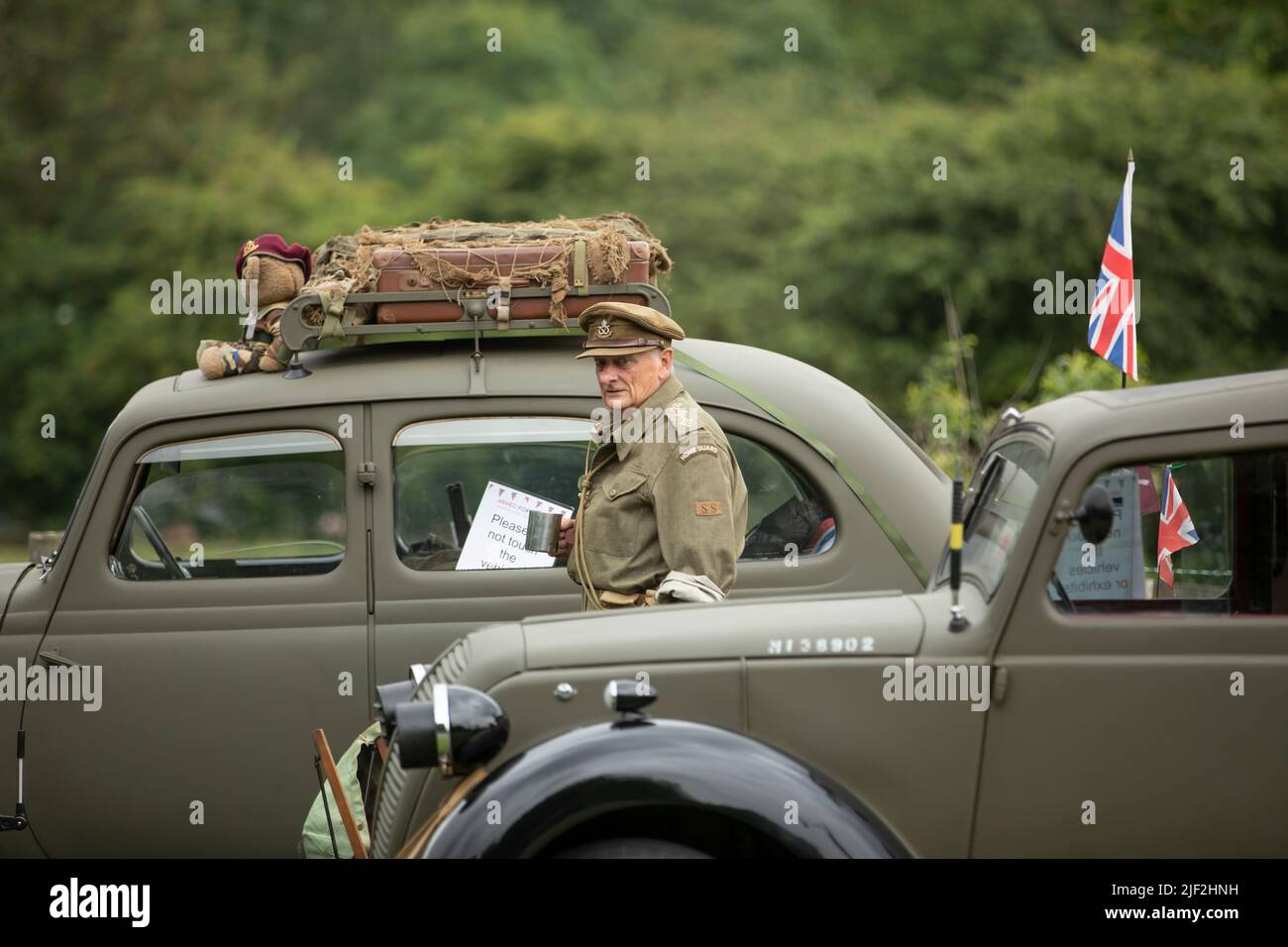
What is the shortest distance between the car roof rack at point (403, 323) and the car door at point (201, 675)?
0.27 meters

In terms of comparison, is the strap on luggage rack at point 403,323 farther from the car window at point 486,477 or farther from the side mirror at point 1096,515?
the side mirror at point 1096,515

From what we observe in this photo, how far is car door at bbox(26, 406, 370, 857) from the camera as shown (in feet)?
15.9

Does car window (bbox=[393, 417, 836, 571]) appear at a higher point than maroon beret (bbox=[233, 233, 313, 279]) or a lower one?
lower

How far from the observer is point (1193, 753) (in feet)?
11.0

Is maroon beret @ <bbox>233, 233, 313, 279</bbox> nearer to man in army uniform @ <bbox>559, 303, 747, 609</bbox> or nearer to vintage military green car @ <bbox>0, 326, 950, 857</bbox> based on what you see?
→ vintage military green car @ <bbox>0, 326, 950, 857</bbox>

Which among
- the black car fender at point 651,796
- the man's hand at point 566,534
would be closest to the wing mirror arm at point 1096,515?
Answer: the black car fender at point 651,796

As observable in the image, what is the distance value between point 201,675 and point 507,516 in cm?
116

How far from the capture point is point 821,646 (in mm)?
3525

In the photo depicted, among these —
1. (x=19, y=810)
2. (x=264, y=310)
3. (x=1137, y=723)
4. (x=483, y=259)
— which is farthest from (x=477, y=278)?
(x=1137, y=723)

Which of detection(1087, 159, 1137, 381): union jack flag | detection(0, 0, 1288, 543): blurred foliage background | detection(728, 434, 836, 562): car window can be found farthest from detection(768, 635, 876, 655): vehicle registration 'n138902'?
detection(0, 0, 1288, 543): blurred foliage background

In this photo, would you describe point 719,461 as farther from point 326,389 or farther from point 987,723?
point 326,389

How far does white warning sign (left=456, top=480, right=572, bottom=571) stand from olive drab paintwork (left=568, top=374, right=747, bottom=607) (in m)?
0.49
